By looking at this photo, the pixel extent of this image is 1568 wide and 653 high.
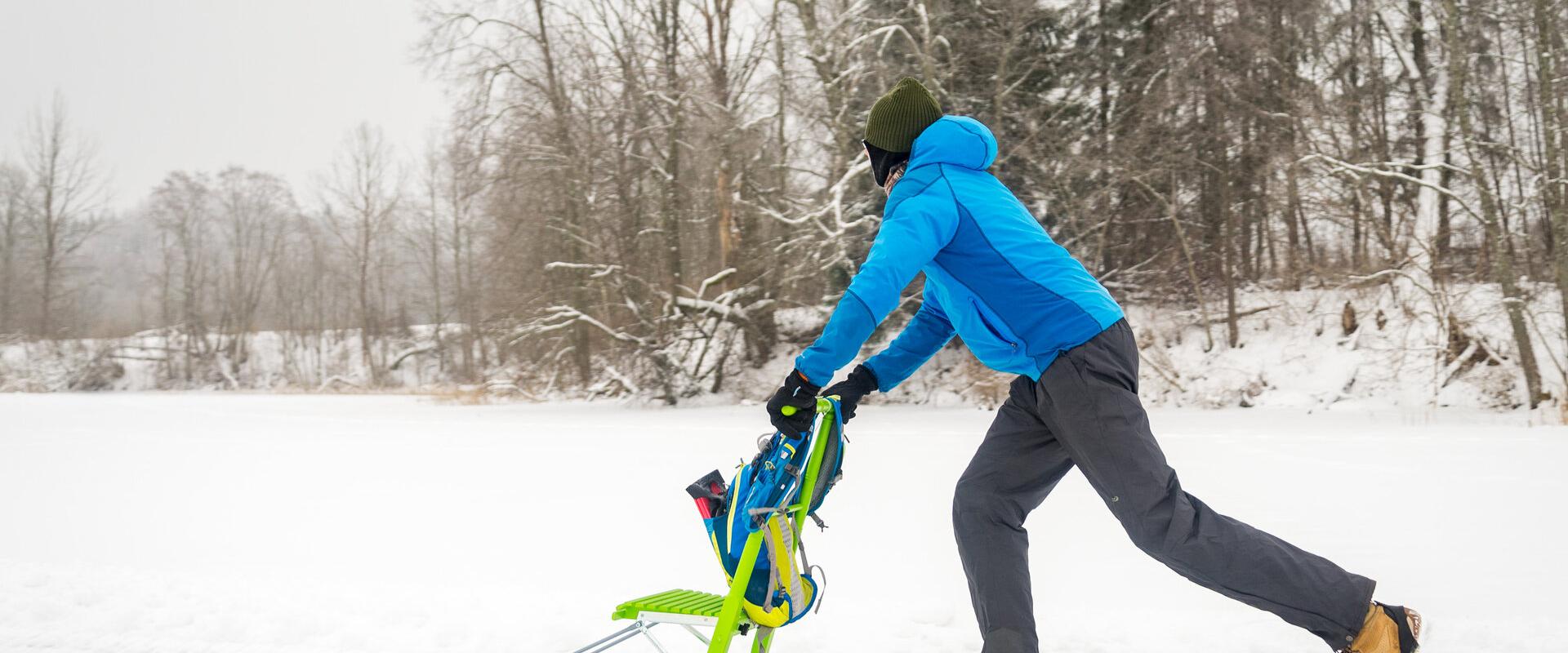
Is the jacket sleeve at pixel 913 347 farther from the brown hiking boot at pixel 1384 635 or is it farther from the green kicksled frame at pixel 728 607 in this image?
the brown hiking boot at pixel 1384 635

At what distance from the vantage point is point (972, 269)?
2.41 m

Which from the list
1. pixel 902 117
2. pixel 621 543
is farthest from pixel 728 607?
pixel 621 543

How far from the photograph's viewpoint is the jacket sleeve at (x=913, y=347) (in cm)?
282

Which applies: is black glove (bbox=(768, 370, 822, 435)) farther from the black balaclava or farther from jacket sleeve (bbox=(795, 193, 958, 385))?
the black balaclava

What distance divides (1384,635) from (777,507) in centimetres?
152

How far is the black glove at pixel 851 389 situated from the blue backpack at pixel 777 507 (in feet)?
0.18

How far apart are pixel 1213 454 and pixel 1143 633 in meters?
5.13

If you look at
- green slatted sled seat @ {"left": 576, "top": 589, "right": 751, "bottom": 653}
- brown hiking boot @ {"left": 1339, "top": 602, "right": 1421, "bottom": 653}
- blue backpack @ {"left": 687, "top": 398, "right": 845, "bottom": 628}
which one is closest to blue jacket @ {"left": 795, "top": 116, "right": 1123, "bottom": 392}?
blue backpack @ {"left": 687, "top": 398, "right": 845, "bottom": 628}

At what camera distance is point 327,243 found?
42188 millimetres

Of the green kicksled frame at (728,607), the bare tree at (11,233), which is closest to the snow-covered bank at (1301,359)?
the green kicksled frame at (728,607)

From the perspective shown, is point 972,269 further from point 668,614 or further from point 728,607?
Result: point 668,614

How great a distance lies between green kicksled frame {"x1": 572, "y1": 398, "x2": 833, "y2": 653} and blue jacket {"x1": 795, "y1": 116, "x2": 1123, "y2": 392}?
0.32 m

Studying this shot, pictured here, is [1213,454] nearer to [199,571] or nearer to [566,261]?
[199,571]

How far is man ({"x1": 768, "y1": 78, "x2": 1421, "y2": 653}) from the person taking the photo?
2295 mm
